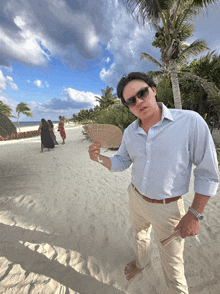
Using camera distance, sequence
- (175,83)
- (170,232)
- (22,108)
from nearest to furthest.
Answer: (170,232), (175,83), (22,108)

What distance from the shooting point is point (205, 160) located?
92 centimetres

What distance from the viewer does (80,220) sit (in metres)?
2.80

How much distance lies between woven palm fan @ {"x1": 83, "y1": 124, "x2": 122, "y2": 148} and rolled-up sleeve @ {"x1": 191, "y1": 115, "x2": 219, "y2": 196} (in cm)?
64

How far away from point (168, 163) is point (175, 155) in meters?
0.08


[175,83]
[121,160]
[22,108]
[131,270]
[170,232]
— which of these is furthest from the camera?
[22,108]

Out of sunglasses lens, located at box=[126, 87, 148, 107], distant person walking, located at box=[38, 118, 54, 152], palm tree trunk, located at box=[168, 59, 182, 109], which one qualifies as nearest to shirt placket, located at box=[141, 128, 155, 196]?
sunglasses lens, located at box=[126, 87, 148, 107]

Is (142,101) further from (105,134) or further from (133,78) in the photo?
(105,134)

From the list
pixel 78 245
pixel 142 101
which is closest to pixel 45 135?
pixel 78 245

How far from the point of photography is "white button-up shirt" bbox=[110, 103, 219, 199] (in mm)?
935

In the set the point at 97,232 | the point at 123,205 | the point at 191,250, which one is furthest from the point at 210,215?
the point at 97,232

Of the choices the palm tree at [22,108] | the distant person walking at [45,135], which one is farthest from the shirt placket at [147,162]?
the palm tree at [22,108]

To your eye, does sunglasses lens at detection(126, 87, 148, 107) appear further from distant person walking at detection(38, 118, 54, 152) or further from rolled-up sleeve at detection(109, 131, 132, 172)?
distant person walking at detection(38, 118, 54, 152)

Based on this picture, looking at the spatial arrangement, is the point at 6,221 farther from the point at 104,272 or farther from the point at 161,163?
the point at 161,163

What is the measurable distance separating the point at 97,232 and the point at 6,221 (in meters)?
1.89
